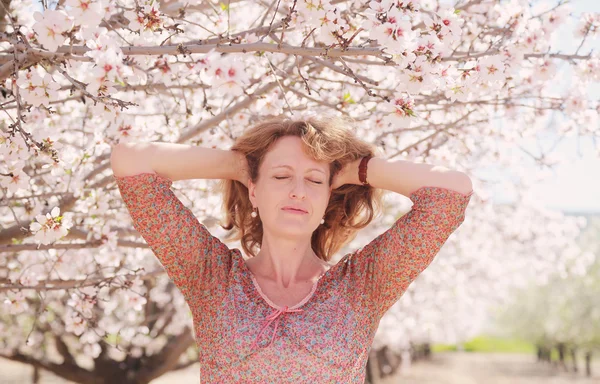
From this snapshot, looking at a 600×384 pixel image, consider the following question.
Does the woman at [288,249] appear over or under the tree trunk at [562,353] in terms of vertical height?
over

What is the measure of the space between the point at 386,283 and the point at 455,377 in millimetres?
19087

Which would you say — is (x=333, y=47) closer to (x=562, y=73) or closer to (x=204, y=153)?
(x=204, y=153)

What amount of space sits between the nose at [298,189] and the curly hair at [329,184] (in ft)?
0.30

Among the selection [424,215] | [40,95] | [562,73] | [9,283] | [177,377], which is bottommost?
[177,377]

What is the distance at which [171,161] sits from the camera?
221 centimetres

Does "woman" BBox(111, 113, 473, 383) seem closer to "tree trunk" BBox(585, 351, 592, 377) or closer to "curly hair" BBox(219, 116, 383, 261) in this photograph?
"curly hair" BBox(219, 116, 383, 261)

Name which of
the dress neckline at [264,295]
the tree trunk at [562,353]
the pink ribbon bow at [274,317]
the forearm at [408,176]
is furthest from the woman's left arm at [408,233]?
the tree trunk at [562,353]

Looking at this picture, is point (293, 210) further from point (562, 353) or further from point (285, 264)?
point (562, 353)

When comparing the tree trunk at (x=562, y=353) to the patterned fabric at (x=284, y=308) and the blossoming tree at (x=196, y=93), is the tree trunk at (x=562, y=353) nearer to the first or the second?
the blossoming tree at (x=196, y=93)

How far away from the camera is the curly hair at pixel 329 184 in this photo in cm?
227

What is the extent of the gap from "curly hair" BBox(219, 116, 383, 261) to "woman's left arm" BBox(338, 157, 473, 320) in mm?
145

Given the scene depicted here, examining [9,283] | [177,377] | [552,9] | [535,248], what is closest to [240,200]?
[9,283]

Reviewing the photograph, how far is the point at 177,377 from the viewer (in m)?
16.4

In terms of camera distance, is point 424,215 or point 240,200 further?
point 240,200
